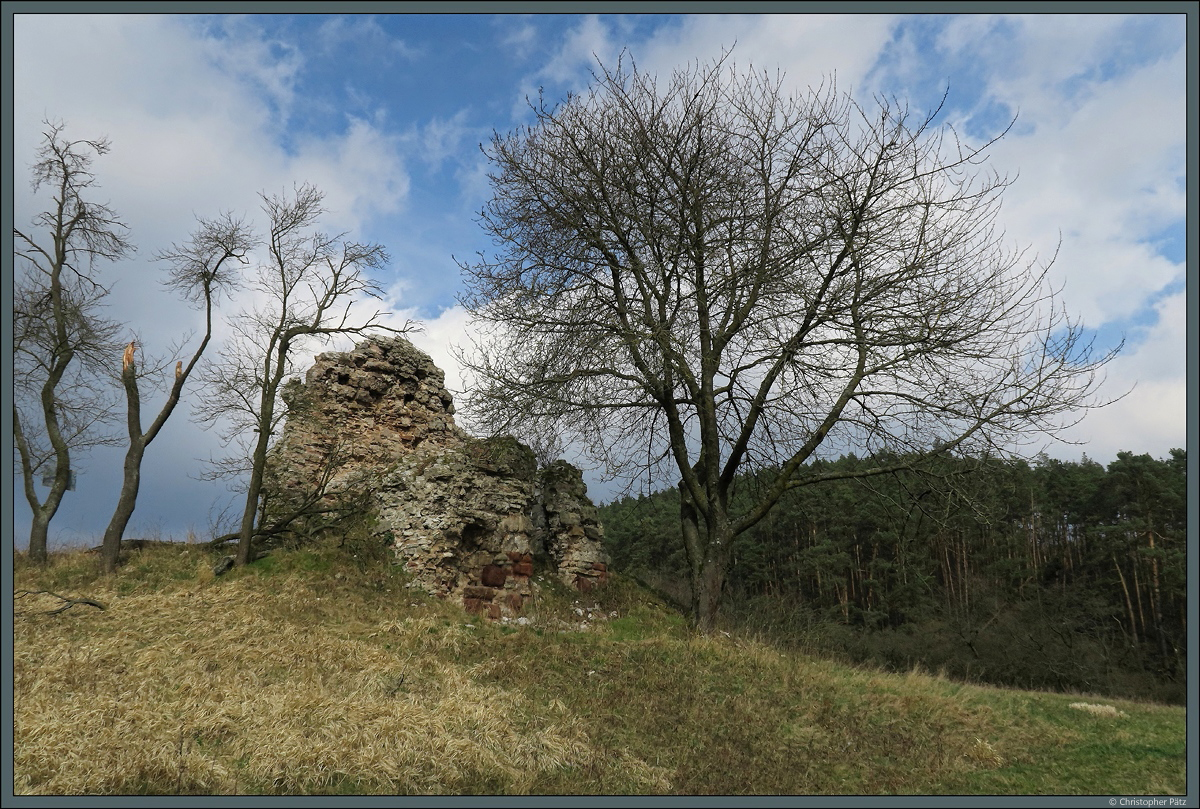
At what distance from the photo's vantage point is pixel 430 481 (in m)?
13.2

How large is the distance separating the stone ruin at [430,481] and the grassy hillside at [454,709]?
88 centimetres

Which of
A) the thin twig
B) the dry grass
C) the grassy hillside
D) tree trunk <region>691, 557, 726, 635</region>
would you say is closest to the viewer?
the dry grass

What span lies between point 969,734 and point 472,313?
10.4 m

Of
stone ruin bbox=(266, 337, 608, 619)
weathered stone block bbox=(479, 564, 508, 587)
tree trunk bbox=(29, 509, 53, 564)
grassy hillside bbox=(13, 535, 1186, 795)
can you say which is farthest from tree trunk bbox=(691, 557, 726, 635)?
tree trunk bbox=(29, 509, 53, 564)

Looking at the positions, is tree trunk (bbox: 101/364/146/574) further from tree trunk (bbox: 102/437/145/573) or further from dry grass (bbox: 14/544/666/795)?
dry grass (bbox: 14/544/666/795)

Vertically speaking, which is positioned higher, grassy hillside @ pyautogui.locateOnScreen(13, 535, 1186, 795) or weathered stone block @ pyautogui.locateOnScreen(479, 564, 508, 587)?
weathered stone block @ pyautogui.locateOnScreen(479, 564, 508, 587)

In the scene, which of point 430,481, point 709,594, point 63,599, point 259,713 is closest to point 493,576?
point 430,481

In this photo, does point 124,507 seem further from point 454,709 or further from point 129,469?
point 454,709

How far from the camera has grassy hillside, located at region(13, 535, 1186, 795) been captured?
5.91m

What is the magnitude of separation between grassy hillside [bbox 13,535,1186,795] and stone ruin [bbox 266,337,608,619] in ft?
2.88

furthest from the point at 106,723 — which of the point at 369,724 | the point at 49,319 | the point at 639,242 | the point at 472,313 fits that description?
the point at 49,319

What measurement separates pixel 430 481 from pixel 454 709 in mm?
6462

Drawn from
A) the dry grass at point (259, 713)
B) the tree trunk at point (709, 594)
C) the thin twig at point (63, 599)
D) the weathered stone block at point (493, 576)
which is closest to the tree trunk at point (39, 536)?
the thin twig at point (63, 599)

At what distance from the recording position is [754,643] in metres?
11.5
